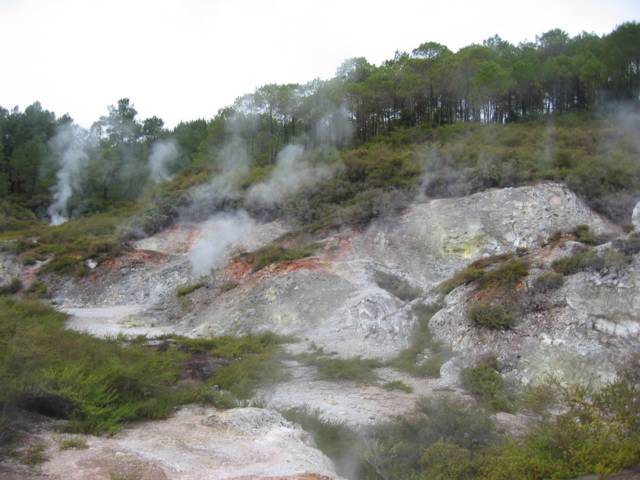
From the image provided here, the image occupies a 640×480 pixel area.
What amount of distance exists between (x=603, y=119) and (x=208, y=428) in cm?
3302

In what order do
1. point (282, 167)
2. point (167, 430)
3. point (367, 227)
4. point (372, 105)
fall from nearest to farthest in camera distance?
point (167, 430) → point (367, 227) → point (282, 167) → point (372, 105)

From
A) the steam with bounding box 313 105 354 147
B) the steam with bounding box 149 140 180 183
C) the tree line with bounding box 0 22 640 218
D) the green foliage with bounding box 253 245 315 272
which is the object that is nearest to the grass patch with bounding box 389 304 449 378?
the green foliage with bounding box 253 245 315 272

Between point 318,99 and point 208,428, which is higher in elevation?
point 318,99

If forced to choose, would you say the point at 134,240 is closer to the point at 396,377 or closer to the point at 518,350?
the point at 396,377

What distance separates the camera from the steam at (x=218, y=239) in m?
24.6

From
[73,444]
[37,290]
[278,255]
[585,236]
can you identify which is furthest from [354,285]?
[37,290]

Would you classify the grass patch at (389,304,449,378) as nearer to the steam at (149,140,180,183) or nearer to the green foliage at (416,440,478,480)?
the green foliage at (416,440,478,480)

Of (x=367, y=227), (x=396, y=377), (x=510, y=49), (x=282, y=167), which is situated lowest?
(x=396, y=377)

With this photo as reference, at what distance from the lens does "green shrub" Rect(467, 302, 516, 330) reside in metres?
13.1

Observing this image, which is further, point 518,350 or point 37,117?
point 37,117

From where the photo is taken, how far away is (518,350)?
1246cm

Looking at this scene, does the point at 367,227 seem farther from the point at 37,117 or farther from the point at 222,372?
the point at 37,117

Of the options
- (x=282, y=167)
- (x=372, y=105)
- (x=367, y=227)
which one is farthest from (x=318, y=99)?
(x=367, y=227)

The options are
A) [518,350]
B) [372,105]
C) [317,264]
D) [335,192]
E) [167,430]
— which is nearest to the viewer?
[167,430]
